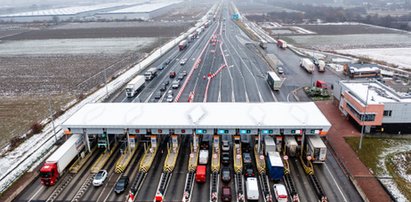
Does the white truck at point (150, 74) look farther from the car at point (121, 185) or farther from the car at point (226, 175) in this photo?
the car at point (226, 175)

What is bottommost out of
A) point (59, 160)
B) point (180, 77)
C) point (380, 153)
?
point (380, 153)

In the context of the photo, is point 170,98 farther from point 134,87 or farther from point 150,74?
point 150,74

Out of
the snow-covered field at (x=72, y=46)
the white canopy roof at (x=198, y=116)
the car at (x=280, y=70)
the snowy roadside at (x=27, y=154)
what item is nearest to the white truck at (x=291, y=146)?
the white canopy roof at (x=198, y=116)

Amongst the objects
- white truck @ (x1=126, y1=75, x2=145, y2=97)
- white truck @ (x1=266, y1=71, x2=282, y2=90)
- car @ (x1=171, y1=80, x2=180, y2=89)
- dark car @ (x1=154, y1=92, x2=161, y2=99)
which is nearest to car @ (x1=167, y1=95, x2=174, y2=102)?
dark car @ (x1=154, y1=92, x2=161, y2=99)

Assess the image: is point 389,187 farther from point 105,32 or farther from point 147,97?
point 105,32

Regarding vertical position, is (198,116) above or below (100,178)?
above

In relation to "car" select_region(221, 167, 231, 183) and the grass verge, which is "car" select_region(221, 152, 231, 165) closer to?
"car" select_region(221, 167, 231, 183)

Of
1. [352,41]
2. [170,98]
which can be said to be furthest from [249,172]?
[352,41]
